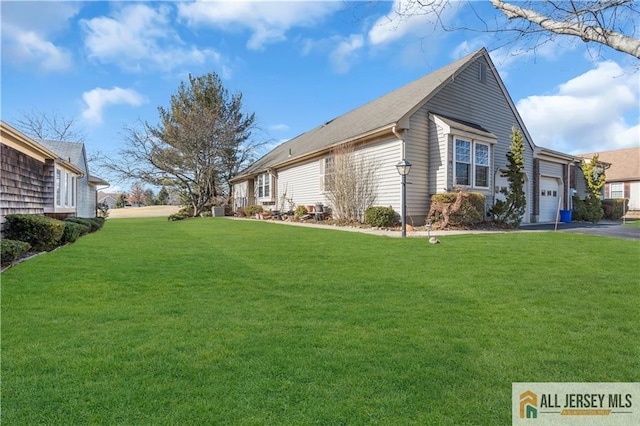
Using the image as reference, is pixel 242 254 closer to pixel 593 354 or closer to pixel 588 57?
pixel 593 354

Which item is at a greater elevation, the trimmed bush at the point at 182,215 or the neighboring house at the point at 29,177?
the neighboring house at the point at 29,177

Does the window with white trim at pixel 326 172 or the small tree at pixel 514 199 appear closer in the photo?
the small tree at pixel 514 199

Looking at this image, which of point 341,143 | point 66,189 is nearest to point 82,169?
point 66,189

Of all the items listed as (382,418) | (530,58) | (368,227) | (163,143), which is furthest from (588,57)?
(163,143)

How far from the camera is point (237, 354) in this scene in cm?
257

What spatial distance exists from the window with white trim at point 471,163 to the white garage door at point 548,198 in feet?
18.7

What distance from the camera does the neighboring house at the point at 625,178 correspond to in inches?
973

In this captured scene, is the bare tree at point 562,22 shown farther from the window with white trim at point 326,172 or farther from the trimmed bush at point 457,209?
the window with white trim at point 326,172

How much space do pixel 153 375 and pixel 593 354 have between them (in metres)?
3.18

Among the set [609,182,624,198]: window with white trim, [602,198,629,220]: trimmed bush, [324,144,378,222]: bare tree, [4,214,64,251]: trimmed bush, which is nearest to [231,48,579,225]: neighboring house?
[324,144,378,222]: bare tree

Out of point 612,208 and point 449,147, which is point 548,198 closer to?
point 612,208

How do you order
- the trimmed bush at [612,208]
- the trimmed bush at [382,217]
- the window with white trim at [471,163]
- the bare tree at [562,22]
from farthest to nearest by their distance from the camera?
the trimmed bush at [612,208]
the window with white trim at [471,163]
the trimmed bush at [382,217]
the bare tree at [562,22]

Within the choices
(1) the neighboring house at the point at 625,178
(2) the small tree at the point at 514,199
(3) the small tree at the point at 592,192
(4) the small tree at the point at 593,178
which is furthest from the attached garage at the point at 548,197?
(1) the neighboring house at the point at 625,178

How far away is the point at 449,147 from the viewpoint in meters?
11.9
